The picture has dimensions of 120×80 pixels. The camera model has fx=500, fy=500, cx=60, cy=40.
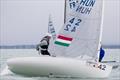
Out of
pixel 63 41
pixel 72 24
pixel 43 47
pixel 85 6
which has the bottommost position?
pixel 43 47

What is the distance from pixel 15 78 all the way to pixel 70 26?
3.24m

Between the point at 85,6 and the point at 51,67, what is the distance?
10.4 ft

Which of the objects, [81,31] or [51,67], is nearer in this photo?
[51,67]

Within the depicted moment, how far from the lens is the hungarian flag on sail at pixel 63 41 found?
2125 cm

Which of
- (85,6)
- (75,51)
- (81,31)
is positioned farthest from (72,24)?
(75,51)

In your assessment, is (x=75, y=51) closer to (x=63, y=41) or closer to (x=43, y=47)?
(x=63, y=41)

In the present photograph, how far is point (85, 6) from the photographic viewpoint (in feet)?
70.5

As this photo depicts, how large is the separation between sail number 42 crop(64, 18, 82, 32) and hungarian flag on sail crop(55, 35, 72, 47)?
386mm

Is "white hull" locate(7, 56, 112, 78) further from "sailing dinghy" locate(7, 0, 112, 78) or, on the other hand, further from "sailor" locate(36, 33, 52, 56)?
"sailor" locate(36, 33, 52, 56)

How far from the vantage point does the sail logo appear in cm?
2144

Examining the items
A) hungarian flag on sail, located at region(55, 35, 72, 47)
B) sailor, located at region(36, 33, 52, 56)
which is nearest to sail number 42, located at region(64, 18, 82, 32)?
hungarian flag on sail, located at region(55, 35, 72, 47)

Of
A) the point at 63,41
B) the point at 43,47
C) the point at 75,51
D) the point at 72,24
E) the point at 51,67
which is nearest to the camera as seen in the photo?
the point at 51,67

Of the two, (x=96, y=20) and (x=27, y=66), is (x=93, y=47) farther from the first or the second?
(x=27, y=66)

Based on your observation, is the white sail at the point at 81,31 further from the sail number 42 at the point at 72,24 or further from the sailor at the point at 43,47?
the sailor at the point at 43,47
